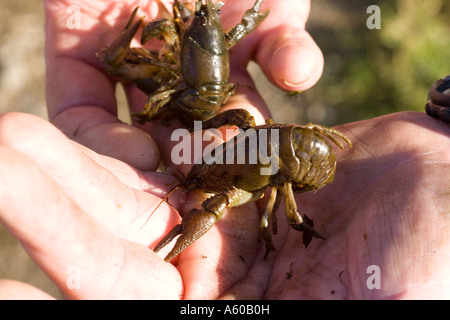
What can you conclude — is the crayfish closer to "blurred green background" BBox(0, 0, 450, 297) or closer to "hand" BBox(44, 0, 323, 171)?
"hand" BBox(44, 0, 323, 171)

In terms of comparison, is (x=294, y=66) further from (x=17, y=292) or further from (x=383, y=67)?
(x=383, y=67)

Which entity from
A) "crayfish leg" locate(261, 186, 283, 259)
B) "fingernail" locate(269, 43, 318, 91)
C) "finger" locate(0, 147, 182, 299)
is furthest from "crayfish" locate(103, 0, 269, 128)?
"finger" locate(0, 147, 182, 299)

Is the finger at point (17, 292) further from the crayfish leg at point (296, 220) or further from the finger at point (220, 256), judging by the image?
the crayfish leg at point (296, 220)

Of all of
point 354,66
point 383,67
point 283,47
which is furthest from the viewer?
point 354,66

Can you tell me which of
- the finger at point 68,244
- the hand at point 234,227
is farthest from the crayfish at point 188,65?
the finger at point 68,244

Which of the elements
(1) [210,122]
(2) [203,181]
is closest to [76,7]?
(1) [210,122]

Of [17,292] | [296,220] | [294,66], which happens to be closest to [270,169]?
[296,220]
